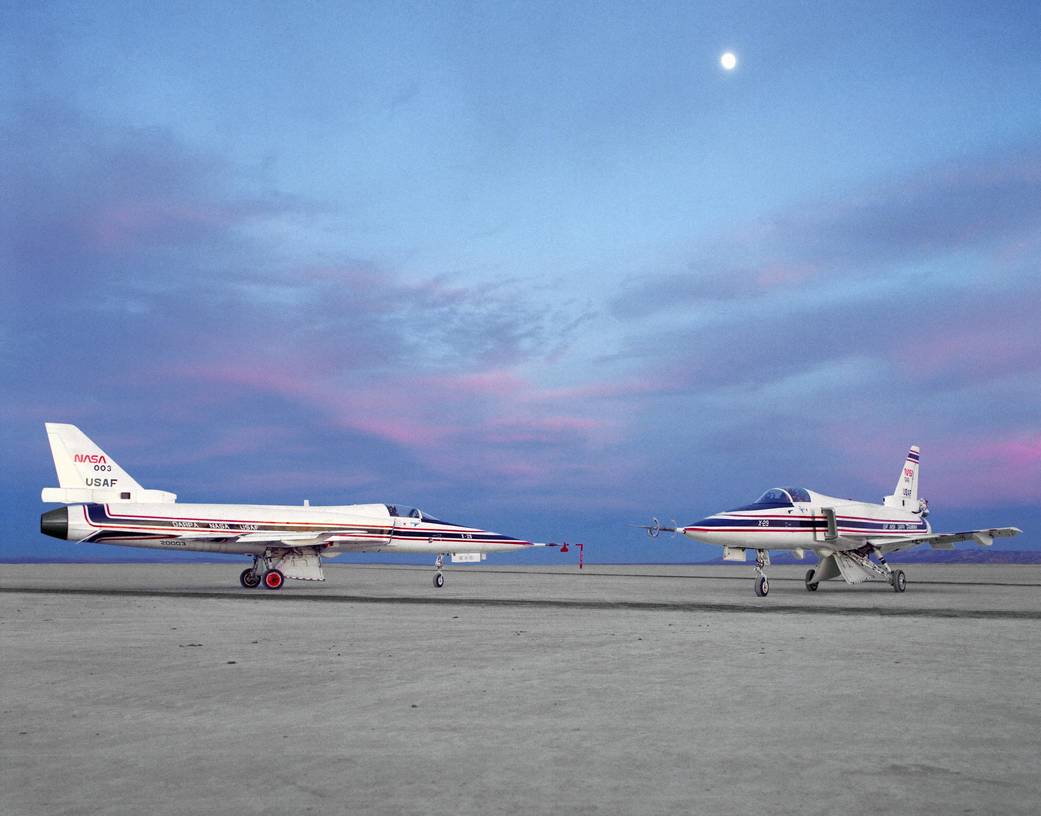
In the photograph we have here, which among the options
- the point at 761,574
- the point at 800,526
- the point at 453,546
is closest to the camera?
the point at 761,574

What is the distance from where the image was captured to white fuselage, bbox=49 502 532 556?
3127 cm

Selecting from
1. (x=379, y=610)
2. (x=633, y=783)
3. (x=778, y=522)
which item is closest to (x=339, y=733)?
(x=633, y=783)

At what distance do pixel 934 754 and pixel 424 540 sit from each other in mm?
30578

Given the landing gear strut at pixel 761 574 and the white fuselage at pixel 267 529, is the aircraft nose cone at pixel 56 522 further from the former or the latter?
the landing gear strut at pixel 761 574

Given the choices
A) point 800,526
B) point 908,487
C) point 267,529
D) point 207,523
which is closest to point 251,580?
point 267,529

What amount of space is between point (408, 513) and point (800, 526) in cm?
1531

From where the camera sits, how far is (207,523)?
106 feet

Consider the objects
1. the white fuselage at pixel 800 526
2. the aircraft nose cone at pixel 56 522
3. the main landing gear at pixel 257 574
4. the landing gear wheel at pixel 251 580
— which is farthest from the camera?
the landing gear wheel at pixel 251 580

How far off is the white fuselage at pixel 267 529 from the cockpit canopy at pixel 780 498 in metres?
11.9

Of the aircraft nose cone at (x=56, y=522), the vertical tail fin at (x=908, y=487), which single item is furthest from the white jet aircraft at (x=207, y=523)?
the vertical tail fin at (x=908, y=487)

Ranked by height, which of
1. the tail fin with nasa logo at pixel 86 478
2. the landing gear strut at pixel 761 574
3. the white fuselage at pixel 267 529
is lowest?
the landing gear strut at pixel 761 574

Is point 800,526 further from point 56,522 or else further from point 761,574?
point 56,522

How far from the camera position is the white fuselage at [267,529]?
3127 cm

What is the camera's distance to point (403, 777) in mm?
5785
